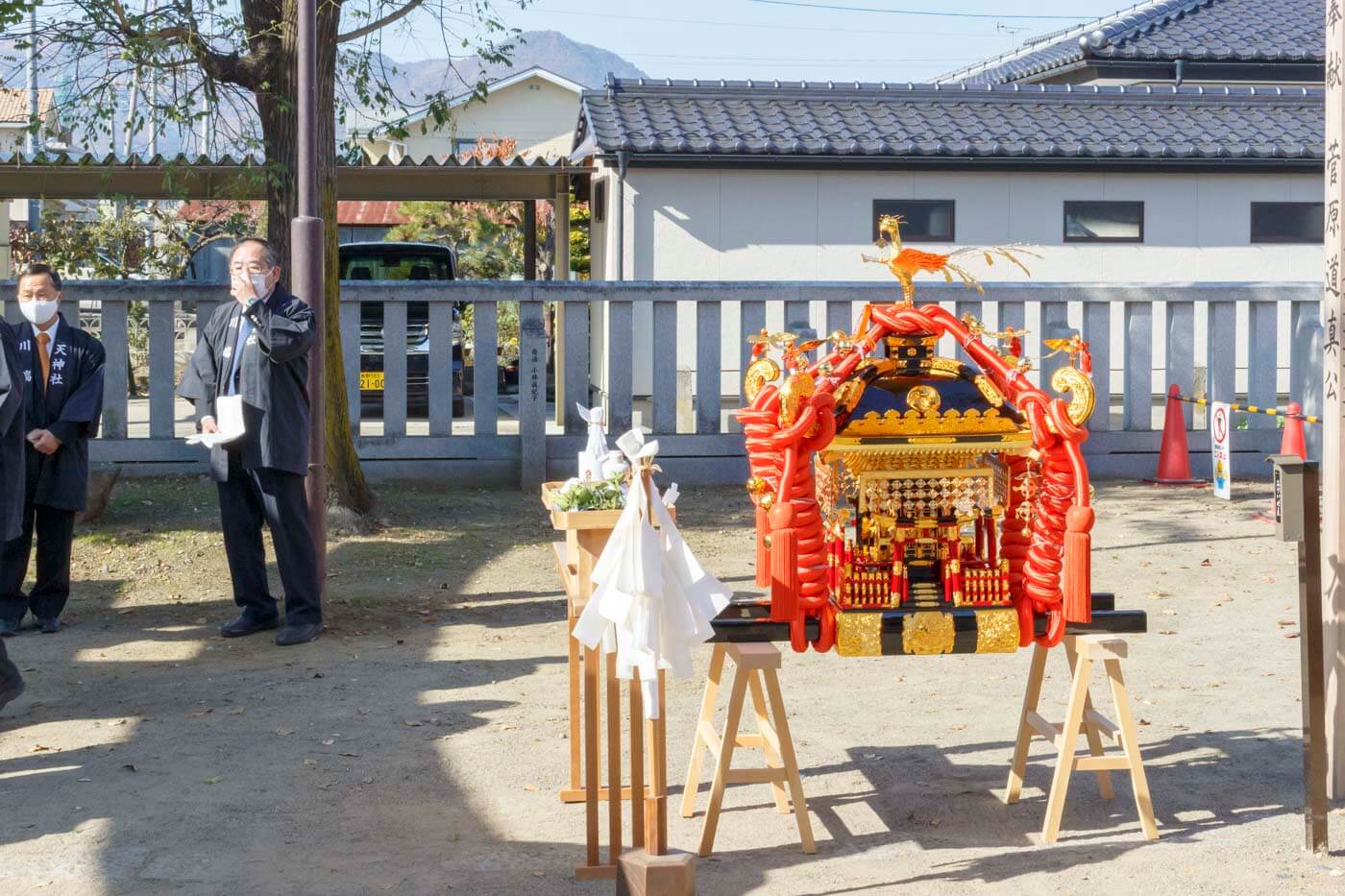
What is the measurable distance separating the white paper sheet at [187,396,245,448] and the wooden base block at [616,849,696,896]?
419 cm

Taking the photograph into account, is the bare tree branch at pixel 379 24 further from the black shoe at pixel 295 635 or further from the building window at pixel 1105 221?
the building window at pixel 1105 221

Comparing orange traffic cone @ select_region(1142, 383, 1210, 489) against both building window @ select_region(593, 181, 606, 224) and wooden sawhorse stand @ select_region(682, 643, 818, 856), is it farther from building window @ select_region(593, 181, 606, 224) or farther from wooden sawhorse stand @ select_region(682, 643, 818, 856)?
wooden sawhorse stand @ select_region(682, 643, 818, 856)

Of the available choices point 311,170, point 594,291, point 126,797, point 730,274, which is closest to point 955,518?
point 126,797

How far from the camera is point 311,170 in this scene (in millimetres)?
8148

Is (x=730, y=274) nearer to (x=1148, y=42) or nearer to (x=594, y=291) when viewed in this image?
(x=594, y=291)

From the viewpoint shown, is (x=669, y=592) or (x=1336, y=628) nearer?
(x=669, y=592)

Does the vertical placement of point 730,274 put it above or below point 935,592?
above

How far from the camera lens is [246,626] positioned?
27.2 ft

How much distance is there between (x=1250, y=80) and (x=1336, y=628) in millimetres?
18176

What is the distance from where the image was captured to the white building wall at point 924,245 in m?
16.1

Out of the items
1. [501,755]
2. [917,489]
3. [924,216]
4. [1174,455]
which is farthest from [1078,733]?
[924,216]

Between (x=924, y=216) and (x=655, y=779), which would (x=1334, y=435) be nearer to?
(x=655, y=779)

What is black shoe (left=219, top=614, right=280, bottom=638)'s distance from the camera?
8250 millimetres

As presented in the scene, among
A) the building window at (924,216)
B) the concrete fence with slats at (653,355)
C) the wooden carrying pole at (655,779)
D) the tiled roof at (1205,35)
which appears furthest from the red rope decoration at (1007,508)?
the tiled roof at (1205,35)
